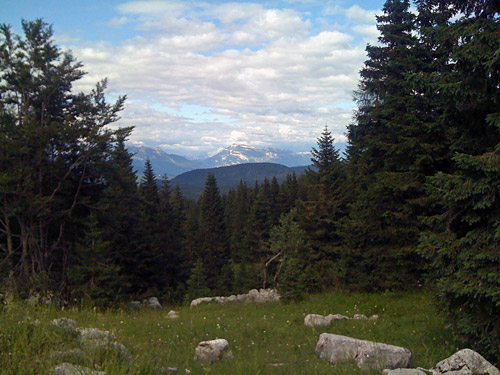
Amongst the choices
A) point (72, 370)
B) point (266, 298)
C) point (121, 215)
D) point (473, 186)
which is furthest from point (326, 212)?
point (72, 370)

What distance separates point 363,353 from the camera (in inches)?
242

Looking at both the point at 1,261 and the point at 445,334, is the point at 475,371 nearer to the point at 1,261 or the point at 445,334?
the point at 445,334

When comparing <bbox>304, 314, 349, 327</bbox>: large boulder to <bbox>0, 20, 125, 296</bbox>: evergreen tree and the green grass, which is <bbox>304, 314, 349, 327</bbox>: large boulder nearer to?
the green grass

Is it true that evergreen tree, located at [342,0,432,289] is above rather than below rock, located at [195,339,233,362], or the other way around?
above

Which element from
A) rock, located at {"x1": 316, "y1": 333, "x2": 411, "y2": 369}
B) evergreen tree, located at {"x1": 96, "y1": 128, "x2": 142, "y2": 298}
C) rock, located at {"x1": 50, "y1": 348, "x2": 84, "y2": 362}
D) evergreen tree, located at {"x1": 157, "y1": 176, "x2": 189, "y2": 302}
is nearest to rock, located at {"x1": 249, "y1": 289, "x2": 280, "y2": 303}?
evergreen tree, located at {"x1": 96, "y1": 128, "x2": 142, "y2": 298}

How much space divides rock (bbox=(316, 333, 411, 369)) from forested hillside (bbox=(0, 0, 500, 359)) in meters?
1.33

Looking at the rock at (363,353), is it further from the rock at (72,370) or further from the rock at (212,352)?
the rock at (72,370)

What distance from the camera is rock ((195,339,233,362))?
20.6 feet

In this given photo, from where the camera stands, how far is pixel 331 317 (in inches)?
384

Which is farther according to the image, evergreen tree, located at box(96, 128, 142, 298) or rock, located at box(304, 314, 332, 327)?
evergreen tree, located at box(96, 128, 142, 298)

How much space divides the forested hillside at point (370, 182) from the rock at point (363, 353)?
133 centimetres

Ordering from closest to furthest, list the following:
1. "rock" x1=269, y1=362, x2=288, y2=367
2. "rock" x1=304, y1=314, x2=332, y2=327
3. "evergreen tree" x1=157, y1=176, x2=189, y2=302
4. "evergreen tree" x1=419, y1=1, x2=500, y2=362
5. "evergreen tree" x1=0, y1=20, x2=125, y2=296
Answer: "evergreen tree" x1=419, y1=1, x2=500, y2=362
"rock" x1=269, y1=362, x2=288, y2=367
"rock" x1=304, y1=314, x2=332, y2=327
"evergreen tree" x1=0, y1=20, x2=125, y2=296
"evergreen tree" x1=157, y1=176, x2=189, y2=302

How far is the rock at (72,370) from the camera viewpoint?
3.80 m

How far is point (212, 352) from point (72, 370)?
3.00 meters
